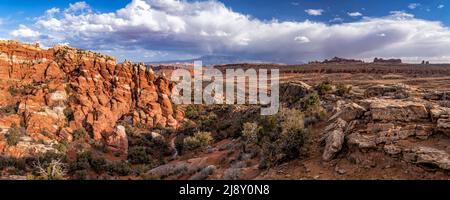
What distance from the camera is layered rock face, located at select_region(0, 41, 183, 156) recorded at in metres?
23.9

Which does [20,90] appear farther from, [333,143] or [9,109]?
[333,143]

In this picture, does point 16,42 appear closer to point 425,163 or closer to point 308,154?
point 308,154

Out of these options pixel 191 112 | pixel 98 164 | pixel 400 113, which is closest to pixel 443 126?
pixel 400 113

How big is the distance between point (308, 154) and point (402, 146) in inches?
108

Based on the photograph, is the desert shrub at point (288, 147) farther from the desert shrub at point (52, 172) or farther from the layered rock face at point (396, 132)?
the desert shrub at point (52, 172)

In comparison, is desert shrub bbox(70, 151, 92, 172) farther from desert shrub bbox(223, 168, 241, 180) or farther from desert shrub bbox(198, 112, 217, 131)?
desert shrub bbox(223, 168, 241, 180)

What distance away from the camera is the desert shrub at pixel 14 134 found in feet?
67.3

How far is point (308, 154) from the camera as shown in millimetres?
11062

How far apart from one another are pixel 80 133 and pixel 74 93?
4.68 meters

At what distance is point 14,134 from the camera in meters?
21.1

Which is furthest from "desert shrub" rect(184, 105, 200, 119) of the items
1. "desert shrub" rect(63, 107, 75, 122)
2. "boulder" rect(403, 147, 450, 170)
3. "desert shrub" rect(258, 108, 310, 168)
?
"boulder" rect(403, 147, 450, 170)

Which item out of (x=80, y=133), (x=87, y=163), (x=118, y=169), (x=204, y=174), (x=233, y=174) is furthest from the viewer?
(x=80, y=133)

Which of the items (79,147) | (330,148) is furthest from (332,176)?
(79,147)
